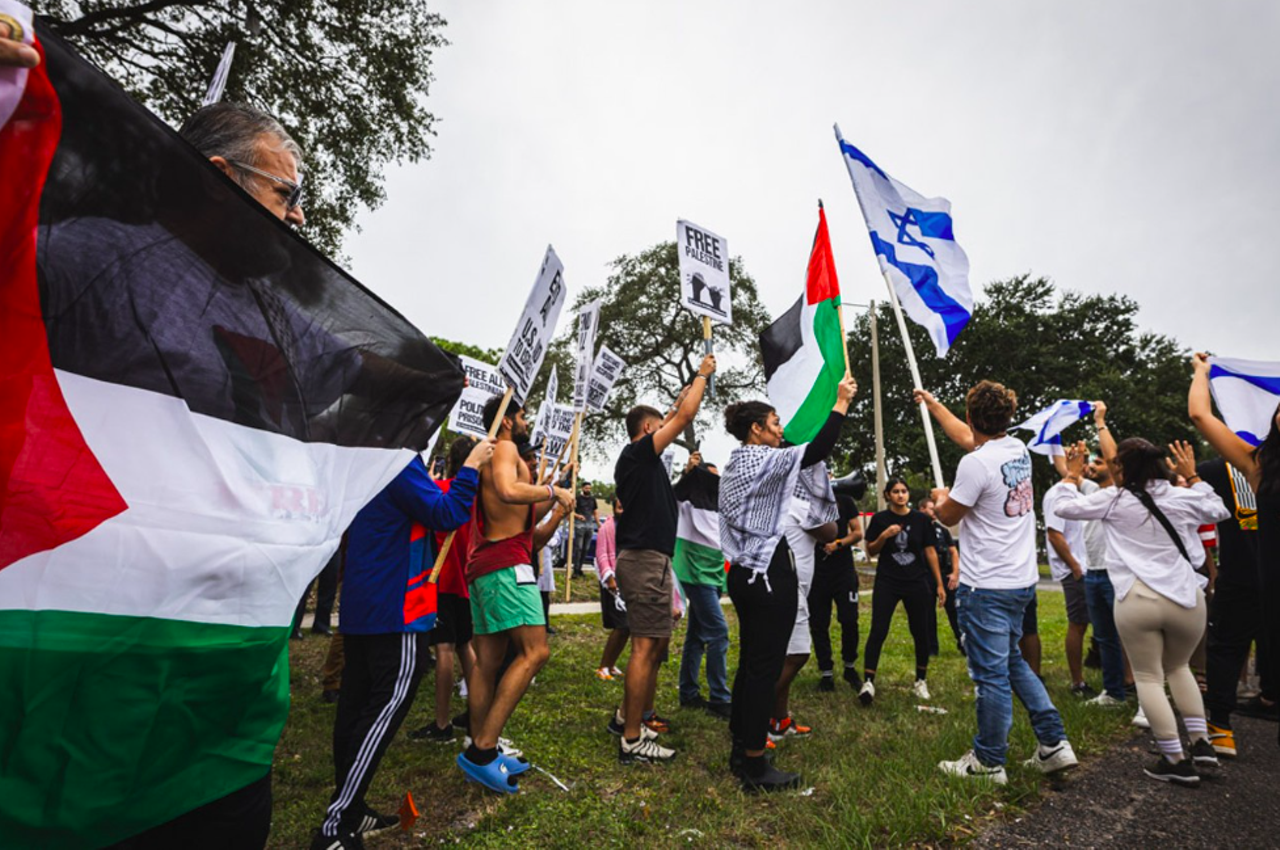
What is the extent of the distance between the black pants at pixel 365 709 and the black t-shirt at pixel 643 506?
1794mm

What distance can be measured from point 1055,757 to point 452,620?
4141 mm

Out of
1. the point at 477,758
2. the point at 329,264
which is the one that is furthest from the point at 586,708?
the point at 329,264

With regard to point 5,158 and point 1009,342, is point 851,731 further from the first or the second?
point 1009,342

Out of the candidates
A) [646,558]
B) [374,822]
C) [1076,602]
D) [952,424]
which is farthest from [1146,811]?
[374,822]

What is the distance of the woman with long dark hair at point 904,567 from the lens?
6609 millimetres

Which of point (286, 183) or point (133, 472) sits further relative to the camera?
point (286, 183)

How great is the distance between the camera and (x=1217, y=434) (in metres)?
3.24

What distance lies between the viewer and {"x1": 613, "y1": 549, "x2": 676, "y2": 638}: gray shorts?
15.5ft

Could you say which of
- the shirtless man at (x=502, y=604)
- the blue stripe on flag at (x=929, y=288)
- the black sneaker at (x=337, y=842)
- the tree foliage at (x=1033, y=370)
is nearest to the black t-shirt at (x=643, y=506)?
the shirtless man at (x=502, y=604)

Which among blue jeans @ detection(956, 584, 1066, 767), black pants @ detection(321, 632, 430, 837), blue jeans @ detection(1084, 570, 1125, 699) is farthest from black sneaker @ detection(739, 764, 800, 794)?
blue jeans @ detection(1084, 570, 1125, 699)

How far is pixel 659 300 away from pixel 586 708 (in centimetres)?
2515

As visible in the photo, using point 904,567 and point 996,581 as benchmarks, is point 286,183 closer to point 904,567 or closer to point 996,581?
point 996,581

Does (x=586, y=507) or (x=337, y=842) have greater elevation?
(x=586, y=507)

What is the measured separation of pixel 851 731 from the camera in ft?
17.2
